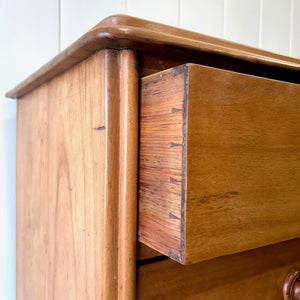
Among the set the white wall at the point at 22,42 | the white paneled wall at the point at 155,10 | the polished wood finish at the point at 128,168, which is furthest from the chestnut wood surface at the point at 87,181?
the white paneled wall at the point at 155,10

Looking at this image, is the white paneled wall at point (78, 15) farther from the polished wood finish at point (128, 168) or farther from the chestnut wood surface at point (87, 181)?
the polished wood finish at point (128, 168)

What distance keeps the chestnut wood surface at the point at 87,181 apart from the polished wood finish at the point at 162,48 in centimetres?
1

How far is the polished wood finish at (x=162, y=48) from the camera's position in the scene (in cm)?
28

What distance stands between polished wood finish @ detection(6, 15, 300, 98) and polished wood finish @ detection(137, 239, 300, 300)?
0.23 meters

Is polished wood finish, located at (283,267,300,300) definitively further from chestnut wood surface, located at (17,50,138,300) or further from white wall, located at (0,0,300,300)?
white wall, located at (0,0,300,300)

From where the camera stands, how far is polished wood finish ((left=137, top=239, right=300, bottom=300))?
0.33m

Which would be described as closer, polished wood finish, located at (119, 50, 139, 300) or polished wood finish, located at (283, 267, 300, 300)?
polished wood finish, located at (119, 50, 139, 300)

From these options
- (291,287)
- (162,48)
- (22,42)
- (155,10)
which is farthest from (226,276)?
(155,10)

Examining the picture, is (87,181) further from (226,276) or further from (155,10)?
(155,10)

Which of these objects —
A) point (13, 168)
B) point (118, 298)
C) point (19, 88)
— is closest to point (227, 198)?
point (118, 298)

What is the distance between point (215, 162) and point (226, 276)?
0.57 ft

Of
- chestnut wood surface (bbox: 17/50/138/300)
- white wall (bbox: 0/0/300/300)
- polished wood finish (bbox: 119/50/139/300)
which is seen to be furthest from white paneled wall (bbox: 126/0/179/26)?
polished wood finish (bbox: 119/50/139/300)

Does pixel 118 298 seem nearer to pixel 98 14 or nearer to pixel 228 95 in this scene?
pixel 228 95

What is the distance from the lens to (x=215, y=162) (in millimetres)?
272
